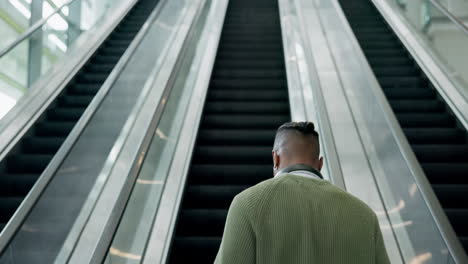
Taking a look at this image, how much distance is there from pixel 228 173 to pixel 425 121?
2.22 m

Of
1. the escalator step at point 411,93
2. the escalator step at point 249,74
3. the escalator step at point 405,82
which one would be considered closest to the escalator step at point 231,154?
the escalator step at point 411,93

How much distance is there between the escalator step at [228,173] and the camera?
16.4ft

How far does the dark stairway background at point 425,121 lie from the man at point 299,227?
2.54m

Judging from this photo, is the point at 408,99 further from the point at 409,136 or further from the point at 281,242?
the point at 281,242

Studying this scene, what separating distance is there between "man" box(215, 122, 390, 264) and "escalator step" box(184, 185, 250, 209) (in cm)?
315

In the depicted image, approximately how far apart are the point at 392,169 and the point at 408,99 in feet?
7.64

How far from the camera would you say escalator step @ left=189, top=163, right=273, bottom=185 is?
4992 mm

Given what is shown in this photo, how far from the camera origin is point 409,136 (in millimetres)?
5250

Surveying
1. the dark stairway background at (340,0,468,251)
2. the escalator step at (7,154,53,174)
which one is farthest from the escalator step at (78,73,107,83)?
the dark stairway background at (340,0,468,251)

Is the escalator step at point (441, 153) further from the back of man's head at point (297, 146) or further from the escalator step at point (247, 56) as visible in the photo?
the escalator step at point (247, 56)

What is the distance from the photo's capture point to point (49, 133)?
5484mm

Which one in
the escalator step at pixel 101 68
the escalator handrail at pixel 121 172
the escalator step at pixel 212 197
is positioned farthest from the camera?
the escalator step at pixel 101 68

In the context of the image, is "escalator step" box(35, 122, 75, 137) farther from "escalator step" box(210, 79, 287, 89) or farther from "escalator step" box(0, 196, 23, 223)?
"escalator step" box(210, 79, 287, 89)

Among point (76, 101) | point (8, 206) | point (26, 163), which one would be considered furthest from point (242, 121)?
point (8, 206)
